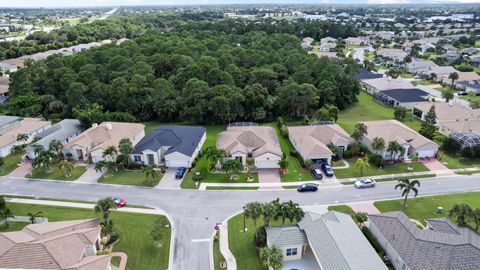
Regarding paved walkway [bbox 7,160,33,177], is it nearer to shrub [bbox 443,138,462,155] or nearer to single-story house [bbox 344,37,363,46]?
shrub [bbox 443,138,462,155]

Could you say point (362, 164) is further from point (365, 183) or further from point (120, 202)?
point (120, 202)

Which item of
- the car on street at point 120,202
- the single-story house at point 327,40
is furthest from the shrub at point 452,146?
the single-story house at point 327,40

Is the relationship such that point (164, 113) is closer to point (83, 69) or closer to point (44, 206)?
point (83, 69)

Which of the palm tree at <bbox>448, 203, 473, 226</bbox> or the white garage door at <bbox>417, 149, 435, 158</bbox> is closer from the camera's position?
the palm tree at <bbox>448, 203, 473, 226</bbox>

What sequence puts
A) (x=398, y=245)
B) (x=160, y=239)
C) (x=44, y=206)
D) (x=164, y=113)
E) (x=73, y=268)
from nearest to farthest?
(x=73, y=268)
(x=398, y=245)
(x=160, y=239)
(x=44, y=206)
(x=164, y=113)

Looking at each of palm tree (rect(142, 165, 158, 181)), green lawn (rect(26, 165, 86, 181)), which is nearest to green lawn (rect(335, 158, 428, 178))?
palm tree (rect(142, 165, 158, 181))

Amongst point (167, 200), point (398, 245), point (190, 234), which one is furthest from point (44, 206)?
point (398, 245)

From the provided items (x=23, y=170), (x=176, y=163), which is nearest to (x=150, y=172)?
(x=176, y=163)
